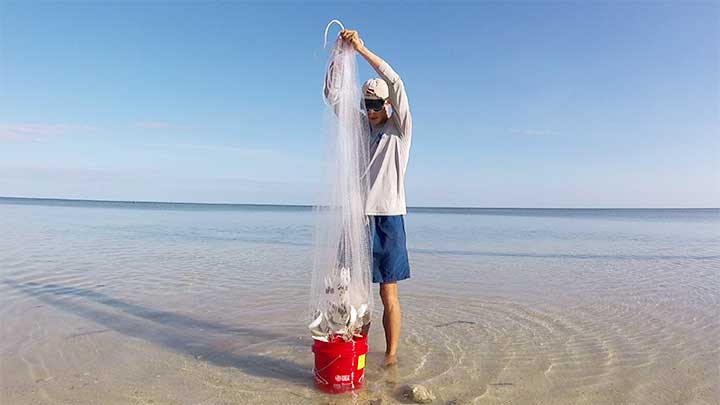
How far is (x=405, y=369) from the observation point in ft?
11.1

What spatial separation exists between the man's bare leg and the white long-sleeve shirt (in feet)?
1.94

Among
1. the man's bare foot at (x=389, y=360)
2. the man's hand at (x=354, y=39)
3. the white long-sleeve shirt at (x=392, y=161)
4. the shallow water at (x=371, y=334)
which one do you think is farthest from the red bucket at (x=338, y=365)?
the man's hand at (x=354, y=39)

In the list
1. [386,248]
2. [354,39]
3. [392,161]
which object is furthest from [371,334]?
[354,39]

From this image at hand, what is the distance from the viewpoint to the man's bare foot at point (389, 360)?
3463mm

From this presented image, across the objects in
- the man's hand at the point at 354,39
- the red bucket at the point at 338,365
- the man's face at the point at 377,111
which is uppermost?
the man's hand at the point at 354,39

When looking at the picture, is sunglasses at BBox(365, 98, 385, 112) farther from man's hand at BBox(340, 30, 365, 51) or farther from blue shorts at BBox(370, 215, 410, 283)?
blue shorts at BBox(370, 215, 410, 283)

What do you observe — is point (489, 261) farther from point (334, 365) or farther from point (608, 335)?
point (334, 365)

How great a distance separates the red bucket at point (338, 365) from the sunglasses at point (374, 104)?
170 centimetres

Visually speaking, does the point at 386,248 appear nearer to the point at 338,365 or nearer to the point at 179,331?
the point at 338,365

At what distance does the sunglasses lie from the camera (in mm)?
3402

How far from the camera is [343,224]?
10.6ft

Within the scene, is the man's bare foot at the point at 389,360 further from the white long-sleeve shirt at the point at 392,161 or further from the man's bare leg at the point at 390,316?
the white long-sleeve shirt at the point at 392,161

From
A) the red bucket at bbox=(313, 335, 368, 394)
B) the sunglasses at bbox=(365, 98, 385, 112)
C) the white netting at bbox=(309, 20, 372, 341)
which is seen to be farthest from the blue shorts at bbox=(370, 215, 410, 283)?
the sunglasses at bbox=(365, 98, 385, 112)

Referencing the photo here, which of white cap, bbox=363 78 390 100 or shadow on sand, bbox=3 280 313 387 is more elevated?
white cap, bbox=363 78 390 100
